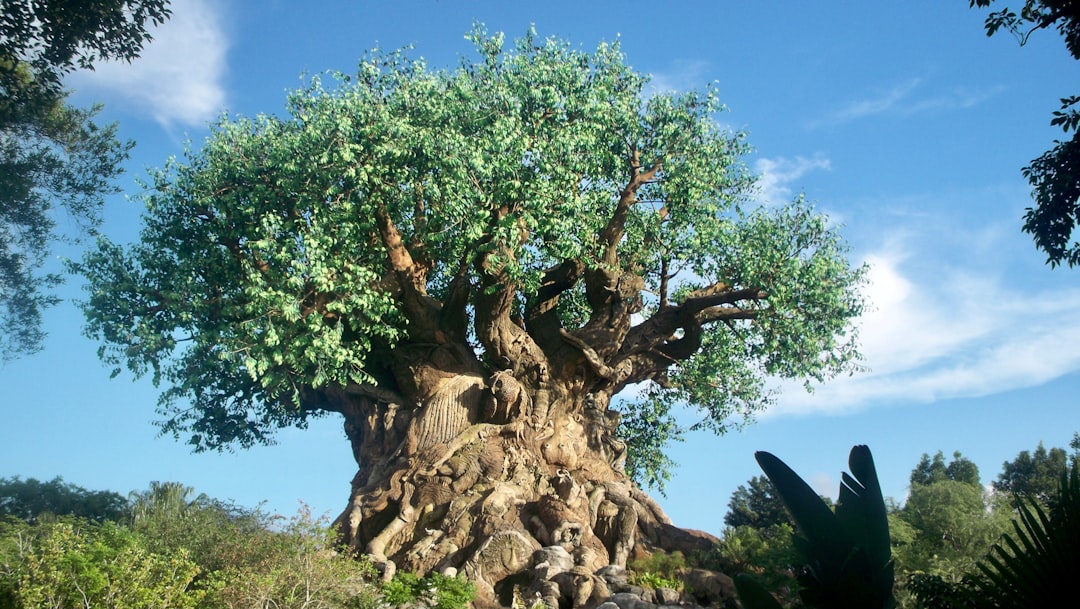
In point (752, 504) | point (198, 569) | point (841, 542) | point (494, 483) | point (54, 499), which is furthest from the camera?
point (752, 504)

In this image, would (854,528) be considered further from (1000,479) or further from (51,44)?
(1000,479)

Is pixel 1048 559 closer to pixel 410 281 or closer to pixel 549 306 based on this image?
pixel 410 281

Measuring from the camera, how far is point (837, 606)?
22.7 feet

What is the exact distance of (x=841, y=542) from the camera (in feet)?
23.8

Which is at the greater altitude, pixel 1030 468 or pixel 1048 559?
pixel 1030 468

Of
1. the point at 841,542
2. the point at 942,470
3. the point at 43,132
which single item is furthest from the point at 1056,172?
the point at 942,470

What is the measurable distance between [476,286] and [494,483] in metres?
4.28

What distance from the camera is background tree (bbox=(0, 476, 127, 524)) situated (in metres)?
21.5

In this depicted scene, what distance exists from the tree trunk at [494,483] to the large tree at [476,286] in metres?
0.05

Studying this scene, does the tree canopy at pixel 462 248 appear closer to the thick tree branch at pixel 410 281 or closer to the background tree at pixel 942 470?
the thick tree branch at pixel 410 281

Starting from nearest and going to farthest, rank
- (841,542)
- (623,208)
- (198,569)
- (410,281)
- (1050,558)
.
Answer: (1050,558) → (841,542) → (198,569) → (410,281) → (623,208)

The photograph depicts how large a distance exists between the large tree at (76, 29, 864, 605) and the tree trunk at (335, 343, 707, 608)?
5 centimetres

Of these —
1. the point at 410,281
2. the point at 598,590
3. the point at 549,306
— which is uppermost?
the point at 549,306

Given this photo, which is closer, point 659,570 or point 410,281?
point 659,570
